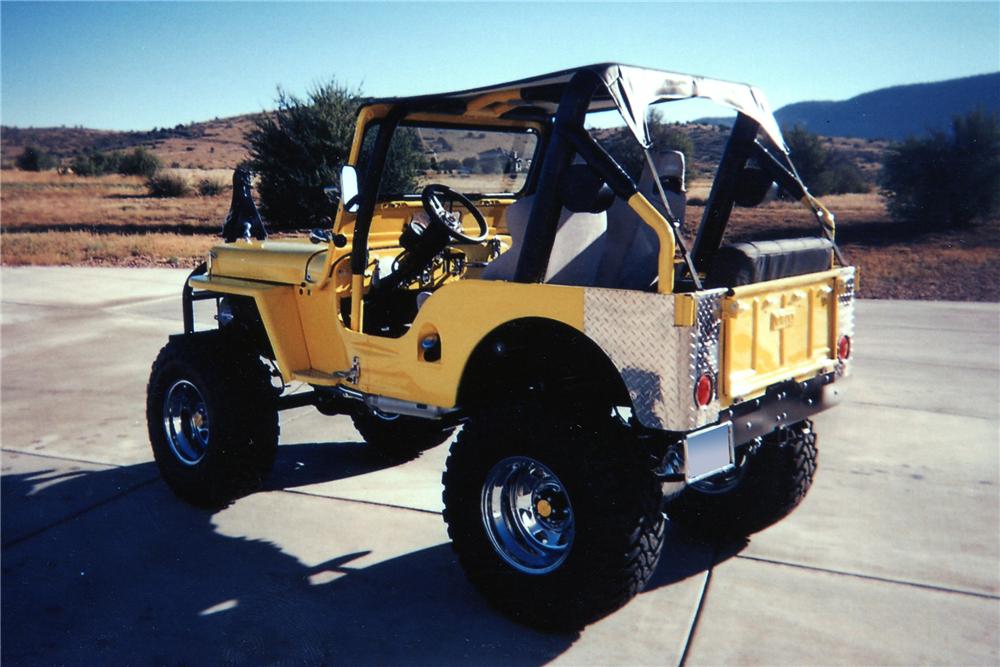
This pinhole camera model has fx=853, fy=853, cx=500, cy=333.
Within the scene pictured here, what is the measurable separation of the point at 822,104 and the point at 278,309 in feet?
434

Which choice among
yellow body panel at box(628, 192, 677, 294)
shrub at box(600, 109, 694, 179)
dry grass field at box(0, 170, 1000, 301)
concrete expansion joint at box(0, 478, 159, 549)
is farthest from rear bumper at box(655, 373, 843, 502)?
shrub at box(600, 109, 694, 179)

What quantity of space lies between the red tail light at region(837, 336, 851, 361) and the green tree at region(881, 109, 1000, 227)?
17.8 meters

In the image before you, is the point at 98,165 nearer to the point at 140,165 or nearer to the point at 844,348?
the point at 140,165

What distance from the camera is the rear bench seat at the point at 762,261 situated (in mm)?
3148

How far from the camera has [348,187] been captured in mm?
4004

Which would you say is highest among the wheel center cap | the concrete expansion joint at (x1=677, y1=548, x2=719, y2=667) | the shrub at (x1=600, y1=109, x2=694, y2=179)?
the shrub at (x1=600, y1=109, x2=694, y2=179)

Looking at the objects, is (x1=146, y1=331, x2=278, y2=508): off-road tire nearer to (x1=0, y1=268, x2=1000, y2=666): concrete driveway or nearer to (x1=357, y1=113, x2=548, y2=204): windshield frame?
(x1=0, y1=268, x2=1000, y2=666): concrete driveway

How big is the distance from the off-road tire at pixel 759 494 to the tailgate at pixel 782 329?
18.9 inches

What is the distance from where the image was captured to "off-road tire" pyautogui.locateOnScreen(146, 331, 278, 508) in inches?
171

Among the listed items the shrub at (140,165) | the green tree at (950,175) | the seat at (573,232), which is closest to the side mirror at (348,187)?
the seat at (573,232)

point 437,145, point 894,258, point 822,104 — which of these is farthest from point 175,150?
point 822,104

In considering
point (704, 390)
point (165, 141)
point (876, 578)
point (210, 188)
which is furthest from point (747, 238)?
point (165, 141)

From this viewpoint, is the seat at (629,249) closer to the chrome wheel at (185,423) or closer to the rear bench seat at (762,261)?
the rear bench seat at (762,261)

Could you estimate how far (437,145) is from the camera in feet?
15.6
